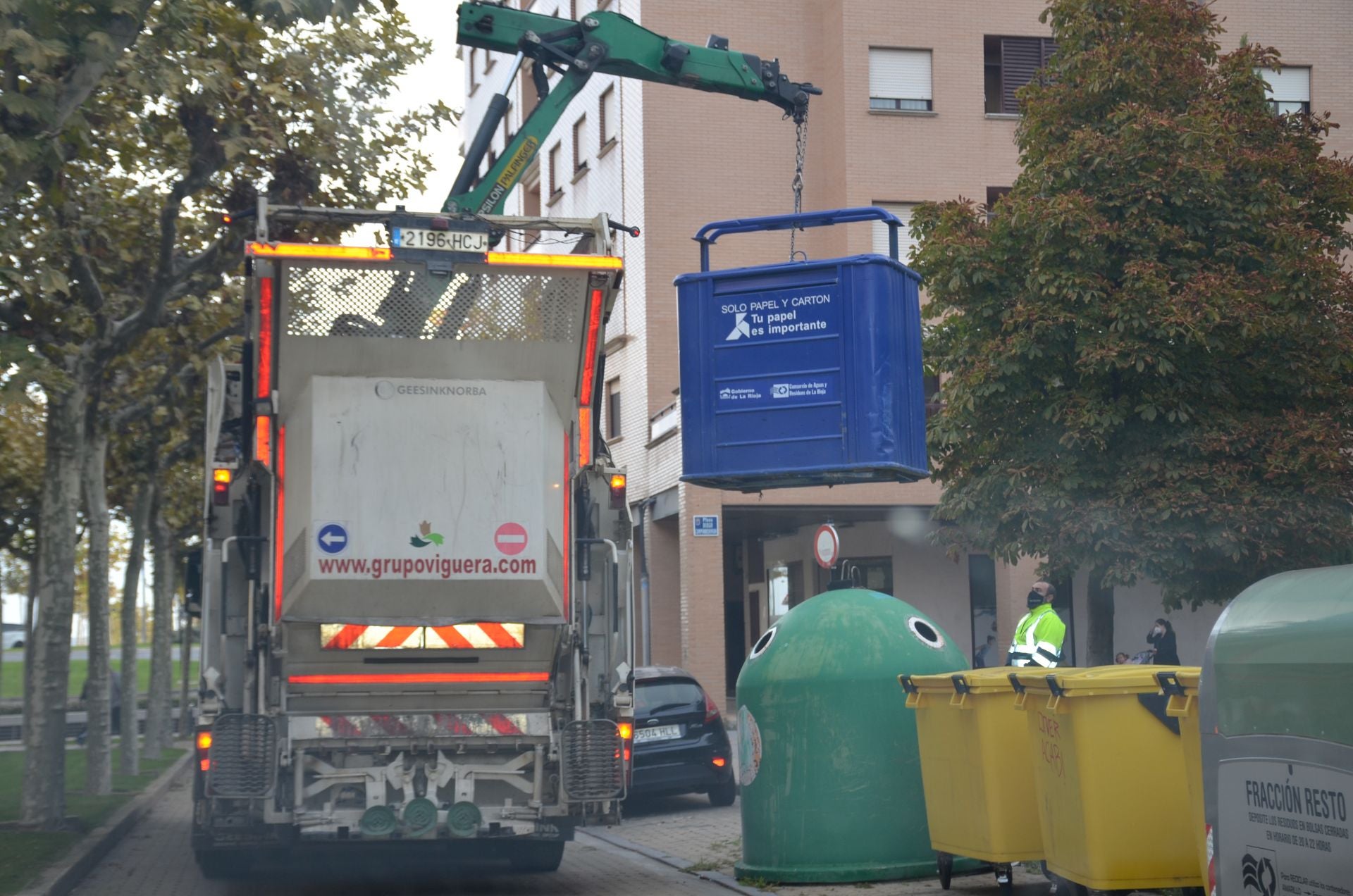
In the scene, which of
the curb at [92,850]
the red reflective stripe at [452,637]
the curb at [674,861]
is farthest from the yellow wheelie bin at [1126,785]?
the curb at [92,850]

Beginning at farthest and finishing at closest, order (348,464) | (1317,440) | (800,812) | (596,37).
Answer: (1317,440) < (596,37) < (800,812) < (348,464)

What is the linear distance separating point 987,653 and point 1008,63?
398 inches

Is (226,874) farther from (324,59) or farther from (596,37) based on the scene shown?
(324,59)

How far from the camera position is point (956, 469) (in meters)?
17.6

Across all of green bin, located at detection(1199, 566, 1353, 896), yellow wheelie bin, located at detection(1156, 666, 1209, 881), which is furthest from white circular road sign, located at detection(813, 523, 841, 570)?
green bin, located at detection(1199, 566, 1353, 896)

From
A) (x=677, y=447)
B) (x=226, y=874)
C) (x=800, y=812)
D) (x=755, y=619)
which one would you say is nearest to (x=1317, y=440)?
(x=800, y=812)

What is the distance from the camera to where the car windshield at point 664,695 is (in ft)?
49.6

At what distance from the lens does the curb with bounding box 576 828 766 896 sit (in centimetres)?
1000

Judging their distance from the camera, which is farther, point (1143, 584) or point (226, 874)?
point (1143, 584)

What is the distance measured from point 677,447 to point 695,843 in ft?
47.4

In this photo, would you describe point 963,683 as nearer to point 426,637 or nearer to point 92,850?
point 426,637

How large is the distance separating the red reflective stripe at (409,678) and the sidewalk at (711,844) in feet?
6.71

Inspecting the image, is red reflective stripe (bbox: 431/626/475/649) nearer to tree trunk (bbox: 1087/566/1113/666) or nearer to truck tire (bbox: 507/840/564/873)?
truck tire (bbox: 507/840/564/873)

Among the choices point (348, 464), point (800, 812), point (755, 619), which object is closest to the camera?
point (348, 464)
